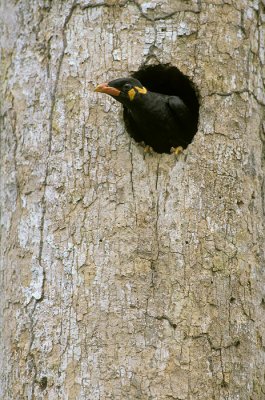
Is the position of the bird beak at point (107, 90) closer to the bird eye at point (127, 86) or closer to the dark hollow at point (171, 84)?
the bird eye at point (127, 86)

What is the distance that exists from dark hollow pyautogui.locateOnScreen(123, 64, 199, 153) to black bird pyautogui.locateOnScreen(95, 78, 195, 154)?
3cm

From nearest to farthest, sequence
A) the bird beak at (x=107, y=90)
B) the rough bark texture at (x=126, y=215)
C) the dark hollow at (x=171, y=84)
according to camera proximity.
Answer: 1. the rough bark texture at (x=126, y=215)
2. the bird beak at (x=107, y=90)
3. the dark hollow at (x=171, y=84)

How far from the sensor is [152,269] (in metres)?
4.80

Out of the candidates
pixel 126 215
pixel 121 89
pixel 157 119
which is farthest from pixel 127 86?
pixel 126 215

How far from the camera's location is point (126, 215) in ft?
16.0

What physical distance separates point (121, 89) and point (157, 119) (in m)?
0.62

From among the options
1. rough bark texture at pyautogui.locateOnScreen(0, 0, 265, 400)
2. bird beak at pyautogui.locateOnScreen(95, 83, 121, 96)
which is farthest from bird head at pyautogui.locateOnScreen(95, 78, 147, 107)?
rough bark texture at pyautogui.locateOnScreen(0, 0, 265, 400)

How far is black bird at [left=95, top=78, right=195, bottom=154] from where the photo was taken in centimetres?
531

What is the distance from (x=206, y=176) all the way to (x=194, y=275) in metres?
0.56

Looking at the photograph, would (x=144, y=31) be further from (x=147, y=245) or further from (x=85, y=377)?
(x=85, y=377)

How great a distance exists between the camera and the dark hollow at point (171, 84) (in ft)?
17.2

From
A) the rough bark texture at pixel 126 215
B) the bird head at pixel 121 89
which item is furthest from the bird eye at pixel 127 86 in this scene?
the rough bark texture at pixel 126 215

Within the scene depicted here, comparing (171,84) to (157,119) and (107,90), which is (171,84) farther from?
(107,90)

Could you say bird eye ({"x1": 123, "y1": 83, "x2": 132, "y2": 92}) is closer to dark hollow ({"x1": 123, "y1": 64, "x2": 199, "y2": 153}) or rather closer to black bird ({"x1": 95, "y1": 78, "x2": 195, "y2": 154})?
black bird ({"x1": 95, "y1": 78, "x2": 195, "y2": 154})
